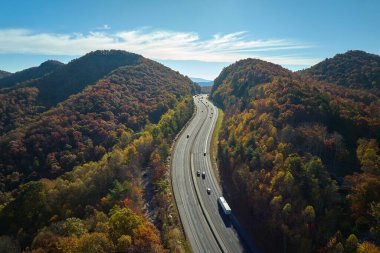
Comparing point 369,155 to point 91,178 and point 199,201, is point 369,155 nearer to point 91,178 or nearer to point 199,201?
point 199,201

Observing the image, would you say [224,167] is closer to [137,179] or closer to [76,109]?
[137,179]

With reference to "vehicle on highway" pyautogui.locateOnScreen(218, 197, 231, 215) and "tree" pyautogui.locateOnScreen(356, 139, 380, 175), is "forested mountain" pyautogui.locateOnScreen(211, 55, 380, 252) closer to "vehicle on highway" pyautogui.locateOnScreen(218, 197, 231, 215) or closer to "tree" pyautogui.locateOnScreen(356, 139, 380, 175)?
"tree" pyautogui.locateOnScreen(356, 139, 380, 175)

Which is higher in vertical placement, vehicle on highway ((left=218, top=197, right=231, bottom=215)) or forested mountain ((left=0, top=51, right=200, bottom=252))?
forested mountain ((left=0, top=51, right=200, bottom=252))

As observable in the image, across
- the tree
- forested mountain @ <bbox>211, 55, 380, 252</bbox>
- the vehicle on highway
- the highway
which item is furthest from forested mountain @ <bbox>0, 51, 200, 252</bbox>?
the tree

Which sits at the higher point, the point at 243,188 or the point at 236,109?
the point at 236,109

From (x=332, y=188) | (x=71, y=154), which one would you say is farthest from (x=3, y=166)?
(x=332, y=188)

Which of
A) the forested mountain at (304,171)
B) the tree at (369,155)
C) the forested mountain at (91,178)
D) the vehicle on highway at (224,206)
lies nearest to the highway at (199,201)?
the vehicle on highway at (224,206)

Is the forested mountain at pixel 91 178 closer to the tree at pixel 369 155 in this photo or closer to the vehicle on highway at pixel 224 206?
the vehicle on highway at pixel 224 206
